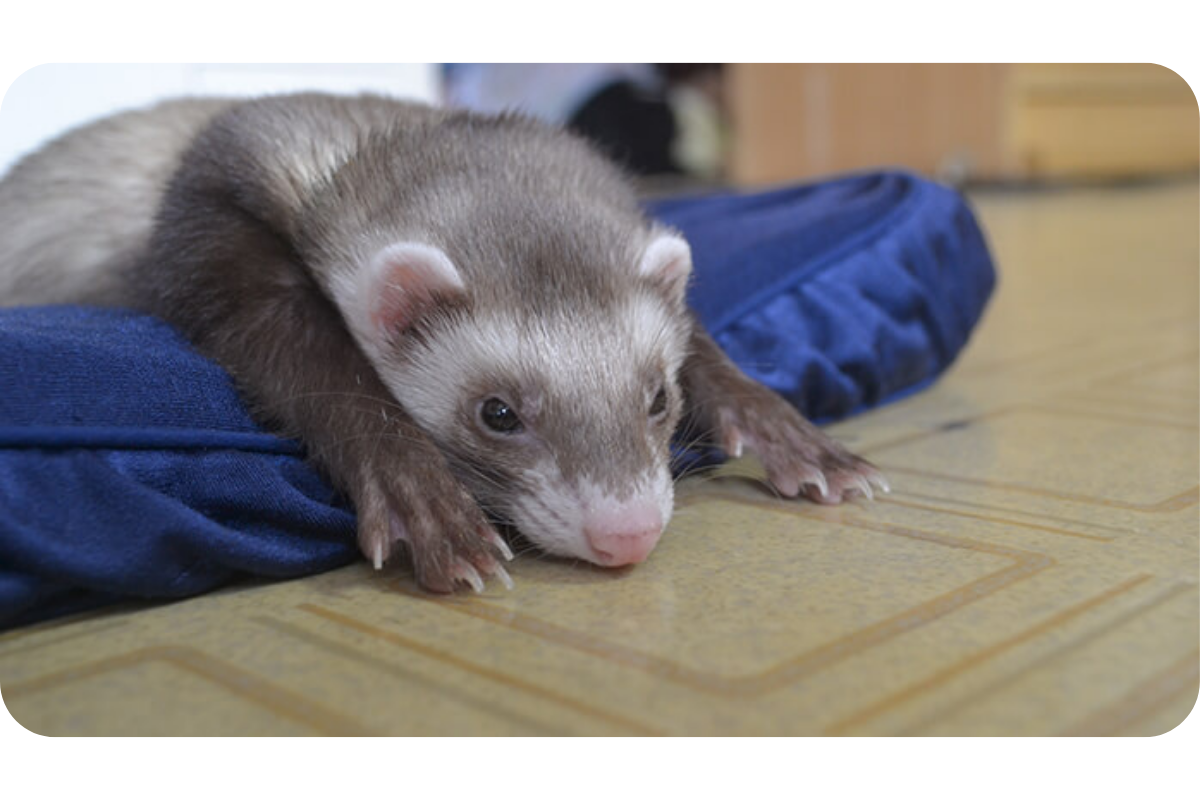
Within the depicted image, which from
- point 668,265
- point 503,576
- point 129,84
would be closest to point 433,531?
point 503,576

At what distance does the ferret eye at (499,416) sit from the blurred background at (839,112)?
517 cm

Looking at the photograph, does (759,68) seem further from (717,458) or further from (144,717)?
(144,717)

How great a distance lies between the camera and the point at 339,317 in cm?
152

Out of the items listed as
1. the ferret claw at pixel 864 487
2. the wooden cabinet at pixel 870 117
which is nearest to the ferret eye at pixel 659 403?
the ferret claw at pixel 864 487

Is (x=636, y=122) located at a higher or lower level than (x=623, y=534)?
lower

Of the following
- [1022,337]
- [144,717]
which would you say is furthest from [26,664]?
[1022,337]

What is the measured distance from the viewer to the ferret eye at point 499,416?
137 cm

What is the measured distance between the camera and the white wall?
101 inches

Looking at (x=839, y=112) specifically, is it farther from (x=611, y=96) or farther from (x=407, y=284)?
(x=407, y=284)

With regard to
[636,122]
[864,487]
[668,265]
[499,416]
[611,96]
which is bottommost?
[636,122]

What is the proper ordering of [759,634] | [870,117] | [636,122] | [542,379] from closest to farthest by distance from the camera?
1. [759,634]
2. [542,379]
3. [636,122]
4. [870,117]

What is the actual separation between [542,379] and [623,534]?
0.69 ft

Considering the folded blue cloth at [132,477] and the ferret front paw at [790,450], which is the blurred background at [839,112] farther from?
the folded blue cloth at [132,477]

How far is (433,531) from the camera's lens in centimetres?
125
